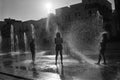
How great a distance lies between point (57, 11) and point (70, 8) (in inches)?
225

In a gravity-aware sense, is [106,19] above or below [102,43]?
above

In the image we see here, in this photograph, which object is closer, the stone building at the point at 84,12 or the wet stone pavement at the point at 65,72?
the wet stone pavement at the point at 65,72

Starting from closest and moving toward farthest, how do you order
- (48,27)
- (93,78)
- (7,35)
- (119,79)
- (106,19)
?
(119,79), (93,78), (106,19), (48,27), (7,35)

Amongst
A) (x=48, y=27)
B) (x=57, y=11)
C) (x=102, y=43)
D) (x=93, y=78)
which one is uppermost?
(x=57, y=11)

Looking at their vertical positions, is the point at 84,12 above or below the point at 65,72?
above

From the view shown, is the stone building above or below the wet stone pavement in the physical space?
above

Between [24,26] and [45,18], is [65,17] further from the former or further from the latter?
[24,26]

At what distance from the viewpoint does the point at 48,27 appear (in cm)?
6456

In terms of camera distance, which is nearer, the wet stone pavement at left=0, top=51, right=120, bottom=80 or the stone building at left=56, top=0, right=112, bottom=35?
the wet stone pavement at left=0, top=51, right=120, bottom=80

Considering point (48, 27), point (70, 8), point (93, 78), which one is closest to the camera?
point (93, 78)

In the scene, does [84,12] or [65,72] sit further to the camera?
[84,12]

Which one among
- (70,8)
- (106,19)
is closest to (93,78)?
(106,19)

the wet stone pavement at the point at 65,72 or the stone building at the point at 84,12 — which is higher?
the stone building at the point at 84,12

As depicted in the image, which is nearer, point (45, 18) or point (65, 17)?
point (65, 17)
